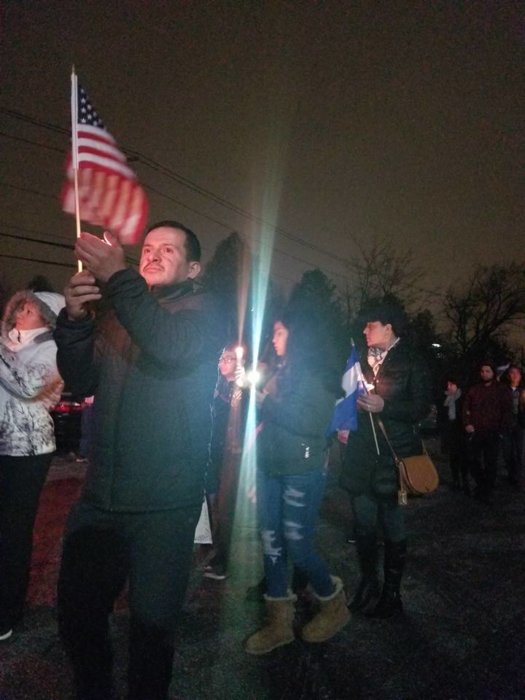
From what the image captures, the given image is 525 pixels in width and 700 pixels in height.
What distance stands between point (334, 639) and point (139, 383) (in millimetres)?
2392

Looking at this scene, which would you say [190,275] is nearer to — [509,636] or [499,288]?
[509,636]

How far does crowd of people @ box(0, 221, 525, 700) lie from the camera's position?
6.97 feet

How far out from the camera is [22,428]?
3621 millimetres

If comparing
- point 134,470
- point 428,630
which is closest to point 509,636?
point 428,630

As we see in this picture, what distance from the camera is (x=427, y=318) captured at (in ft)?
158

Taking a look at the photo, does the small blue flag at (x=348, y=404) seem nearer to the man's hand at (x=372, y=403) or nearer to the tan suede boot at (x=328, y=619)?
the man's hand at (x=372, y=403)

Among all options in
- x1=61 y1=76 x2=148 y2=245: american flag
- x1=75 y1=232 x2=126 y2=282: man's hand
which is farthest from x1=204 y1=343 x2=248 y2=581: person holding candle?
x1=75 y1=232 x2=126 y2=282: man's hand

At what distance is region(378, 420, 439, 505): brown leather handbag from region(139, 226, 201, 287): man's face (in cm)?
231

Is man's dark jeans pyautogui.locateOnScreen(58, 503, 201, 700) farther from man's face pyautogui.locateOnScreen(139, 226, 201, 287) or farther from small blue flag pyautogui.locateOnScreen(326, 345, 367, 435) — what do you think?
small blue flag pyautogui.locateOnScreen(326, 345, 367, 435)

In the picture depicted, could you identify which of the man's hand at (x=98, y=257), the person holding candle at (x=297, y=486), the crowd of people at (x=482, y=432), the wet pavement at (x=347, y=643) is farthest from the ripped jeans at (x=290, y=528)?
the crowd of people at (x=482, y=432)

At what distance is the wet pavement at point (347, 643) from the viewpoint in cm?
308

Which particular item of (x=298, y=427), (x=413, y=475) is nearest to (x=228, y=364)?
(x=298, y=427)

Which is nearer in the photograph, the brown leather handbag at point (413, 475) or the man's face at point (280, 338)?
the man's face at point (280, 338)

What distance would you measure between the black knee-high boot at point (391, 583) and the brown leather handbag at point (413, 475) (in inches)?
13.0
